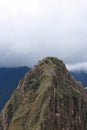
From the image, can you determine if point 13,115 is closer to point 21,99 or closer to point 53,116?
point 21,99

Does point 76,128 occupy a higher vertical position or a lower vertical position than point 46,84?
lower

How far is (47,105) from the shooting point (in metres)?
181

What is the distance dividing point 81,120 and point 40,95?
19027mm

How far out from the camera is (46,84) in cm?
19050

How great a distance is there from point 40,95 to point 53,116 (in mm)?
11234

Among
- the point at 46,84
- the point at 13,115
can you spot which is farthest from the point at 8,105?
the point at 46,84

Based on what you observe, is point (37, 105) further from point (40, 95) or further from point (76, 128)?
point (76, 128)

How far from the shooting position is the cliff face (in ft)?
593

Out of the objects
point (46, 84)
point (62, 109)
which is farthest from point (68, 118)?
point (46, 84)

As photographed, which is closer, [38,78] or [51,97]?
[51,97]

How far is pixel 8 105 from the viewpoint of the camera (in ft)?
650

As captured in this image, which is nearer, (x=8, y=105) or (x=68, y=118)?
(x=68, y=118)

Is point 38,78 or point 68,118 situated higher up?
point 38,78

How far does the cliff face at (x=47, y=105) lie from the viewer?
18062cm
